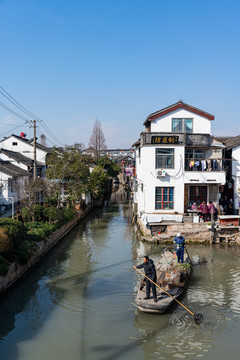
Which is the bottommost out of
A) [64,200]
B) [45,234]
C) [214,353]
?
[214,353]

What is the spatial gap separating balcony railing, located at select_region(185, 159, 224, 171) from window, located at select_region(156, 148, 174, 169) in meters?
1.70

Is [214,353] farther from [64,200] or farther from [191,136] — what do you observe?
[64,200]

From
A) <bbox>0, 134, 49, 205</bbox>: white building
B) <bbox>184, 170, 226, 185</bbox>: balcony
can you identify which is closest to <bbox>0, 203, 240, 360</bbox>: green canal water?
<bbox>184, 170, 226, 185</bbox>: balcony

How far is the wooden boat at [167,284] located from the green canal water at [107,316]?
0.47m

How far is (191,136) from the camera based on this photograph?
2419 cm

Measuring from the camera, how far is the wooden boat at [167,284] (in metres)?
11.0

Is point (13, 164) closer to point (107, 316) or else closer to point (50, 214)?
point (50, 214)

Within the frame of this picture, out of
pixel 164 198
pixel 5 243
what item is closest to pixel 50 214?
pixel 164 198

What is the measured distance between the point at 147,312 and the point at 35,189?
14127mm

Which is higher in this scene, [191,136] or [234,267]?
[191,136]

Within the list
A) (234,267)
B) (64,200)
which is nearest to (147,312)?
(234,267)

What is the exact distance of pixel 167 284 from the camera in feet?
40.4

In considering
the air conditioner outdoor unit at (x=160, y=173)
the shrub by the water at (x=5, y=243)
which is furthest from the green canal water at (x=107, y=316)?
the air conditioner outdoor unit at (x=160, y=173)

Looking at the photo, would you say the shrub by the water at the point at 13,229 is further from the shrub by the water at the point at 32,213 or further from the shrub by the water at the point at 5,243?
the shrub by the water at the point at 32,213
